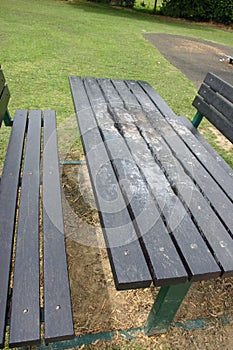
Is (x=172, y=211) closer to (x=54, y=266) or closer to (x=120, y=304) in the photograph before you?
(x=54, y=266)

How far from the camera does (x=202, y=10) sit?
602 inches

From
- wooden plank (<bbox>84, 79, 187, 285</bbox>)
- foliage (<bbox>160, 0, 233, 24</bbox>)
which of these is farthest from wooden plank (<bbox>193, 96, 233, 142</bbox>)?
foliage (<bbox>160, 0, 233, 24</bbox>)

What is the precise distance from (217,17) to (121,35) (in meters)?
9.49

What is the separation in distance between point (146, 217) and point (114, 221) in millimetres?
153

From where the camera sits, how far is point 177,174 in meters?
1.60

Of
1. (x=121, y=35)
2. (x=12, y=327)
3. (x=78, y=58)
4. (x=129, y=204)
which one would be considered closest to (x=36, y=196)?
(x=129, y=204)

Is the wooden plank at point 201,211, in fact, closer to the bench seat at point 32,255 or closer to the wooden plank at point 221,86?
the bench seat at point 32,255

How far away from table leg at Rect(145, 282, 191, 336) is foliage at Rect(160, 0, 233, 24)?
57.6ft

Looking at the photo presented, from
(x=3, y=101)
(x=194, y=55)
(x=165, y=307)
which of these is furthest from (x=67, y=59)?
(x=165, y=307)

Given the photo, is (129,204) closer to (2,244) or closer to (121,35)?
(2,244)

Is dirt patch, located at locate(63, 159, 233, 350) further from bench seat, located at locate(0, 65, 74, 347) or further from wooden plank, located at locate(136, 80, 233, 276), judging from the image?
wooden plank, located at locate(136, 80, 233, 276)

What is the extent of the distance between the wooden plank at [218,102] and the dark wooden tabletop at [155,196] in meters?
0.56

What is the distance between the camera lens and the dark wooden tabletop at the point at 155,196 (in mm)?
1094

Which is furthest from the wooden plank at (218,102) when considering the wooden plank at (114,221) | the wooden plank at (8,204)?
the wooden plank at (8,204)
